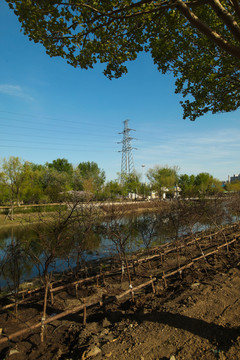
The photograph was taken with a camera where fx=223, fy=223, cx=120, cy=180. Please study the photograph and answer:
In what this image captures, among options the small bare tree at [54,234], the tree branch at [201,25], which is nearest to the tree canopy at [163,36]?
the tree branch at [201,25]

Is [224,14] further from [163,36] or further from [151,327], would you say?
[151,327]

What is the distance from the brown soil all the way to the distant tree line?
3111mm

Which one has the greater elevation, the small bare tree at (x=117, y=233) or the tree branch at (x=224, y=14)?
the tree branch at (x=224, y=14)

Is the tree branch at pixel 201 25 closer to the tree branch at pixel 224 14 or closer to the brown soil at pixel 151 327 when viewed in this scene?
the tree branch at pixel 224 14

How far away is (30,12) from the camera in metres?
3.69

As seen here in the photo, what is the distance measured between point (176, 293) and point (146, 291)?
35.4 inches

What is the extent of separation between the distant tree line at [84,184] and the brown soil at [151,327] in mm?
3111

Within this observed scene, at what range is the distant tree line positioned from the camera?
23.4 meters

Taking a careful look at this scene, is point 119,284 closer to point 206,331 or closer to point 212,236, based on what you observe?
point 206,331

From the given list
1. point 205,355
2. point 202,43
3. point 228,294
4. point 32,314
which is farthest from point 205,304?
point 202,43

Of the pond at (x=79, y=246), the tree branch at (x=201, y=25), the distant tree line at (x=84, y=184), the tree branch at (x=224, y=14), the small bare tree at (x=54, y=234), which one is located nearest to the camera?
the tree branch at (x=224, y=14)

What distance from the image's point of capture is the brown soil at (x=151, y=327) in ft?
10.2

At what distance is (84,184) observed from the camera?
30.2 m

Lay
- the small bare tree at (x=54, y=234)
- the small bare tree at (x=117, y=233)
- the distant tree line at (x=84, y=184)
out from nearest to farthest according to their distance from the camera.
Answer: the small bare tree at (x=54, y=234)
the small bare tree at (x=117, y=233)
the distant tree line at (x=84, y=184)
